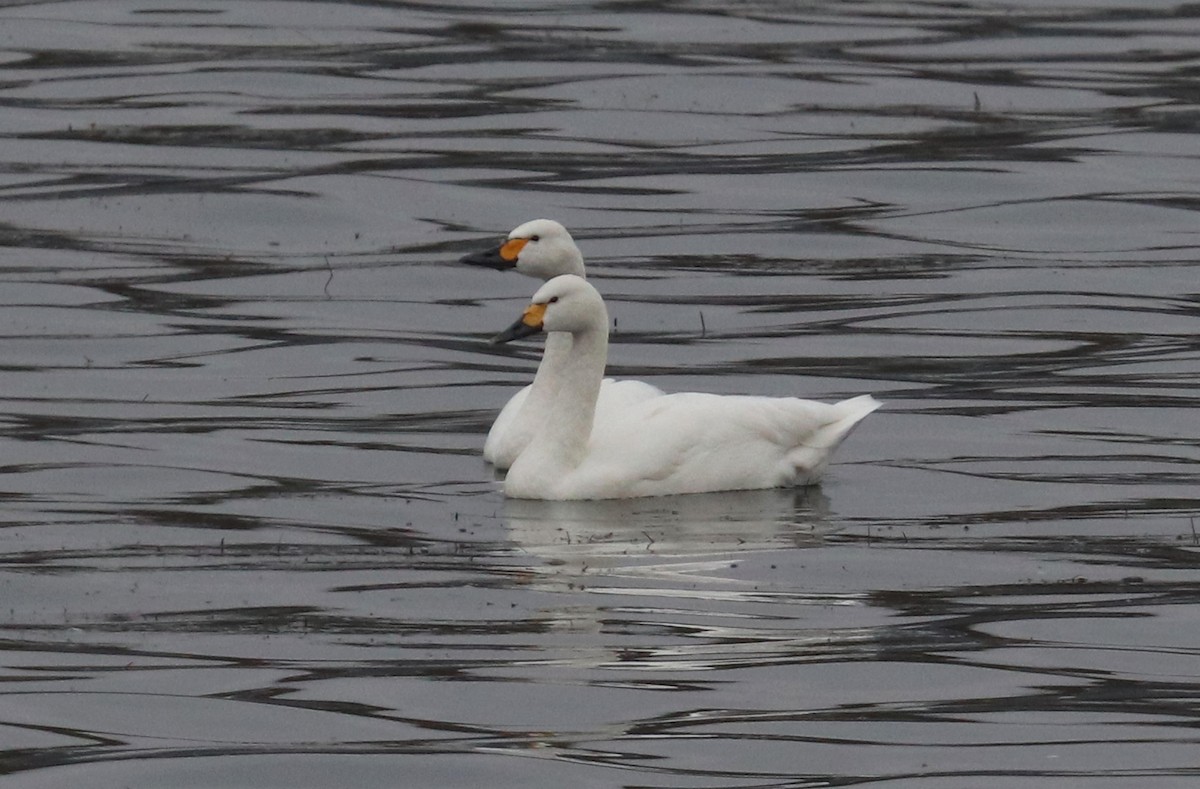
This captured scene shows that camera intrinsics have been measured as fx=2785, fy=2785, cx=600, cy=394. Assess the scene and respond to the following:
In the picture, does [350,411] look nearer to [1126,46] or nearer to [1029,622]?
[1029,622]

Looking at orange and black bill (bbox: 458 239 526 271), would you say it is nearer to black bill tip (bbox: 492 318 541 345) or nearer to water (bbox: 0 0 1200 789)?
water (bbox: 0 0 1200 789)

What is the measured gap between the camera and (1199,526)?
1200 cm

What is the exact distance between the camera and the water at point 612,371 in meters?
9.21

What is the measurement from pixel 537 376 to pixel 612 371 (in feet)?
8.99

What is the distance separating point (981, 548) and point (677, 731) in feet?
9.99

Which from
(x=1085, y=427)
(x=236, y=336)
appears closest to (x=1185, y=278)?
(x=1085, y=427)

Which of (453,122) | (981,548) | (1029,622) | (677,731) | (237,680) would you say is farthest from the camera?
(453,122)

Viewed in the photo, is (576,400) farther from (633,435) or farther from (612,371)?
(612,371)

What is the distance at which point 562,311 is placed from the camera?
13438 millimetres

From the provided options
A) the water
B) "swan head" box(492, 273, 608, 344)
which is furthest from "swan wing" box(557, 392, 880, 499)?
"swan head" box(492, 273, 608, 344)

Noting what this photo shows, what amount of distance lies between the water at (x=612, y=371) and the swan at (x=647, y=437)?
0.60 ft

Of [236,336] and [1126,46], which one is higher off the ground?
[1126,46]

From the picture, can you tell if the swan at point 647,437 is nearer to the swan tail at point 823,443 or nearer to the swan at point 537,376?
the swan tail at point 823,443

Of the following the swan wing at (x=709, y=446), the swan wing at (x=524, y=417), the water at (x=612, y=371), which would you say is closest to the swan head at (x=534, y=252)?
the swan wing at (x=524, y=417)
